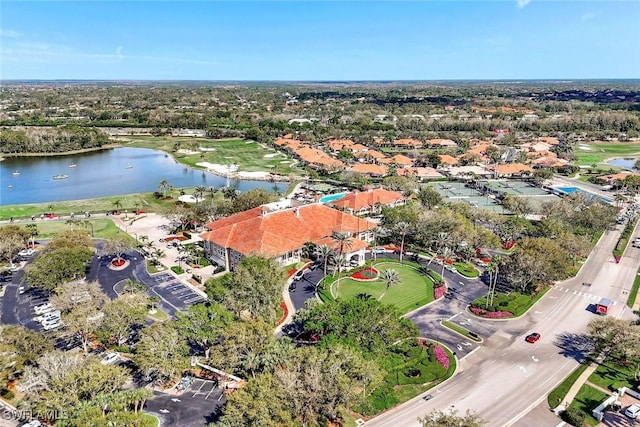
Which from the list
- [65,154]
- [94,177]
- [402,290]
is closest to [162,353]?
[402,290]

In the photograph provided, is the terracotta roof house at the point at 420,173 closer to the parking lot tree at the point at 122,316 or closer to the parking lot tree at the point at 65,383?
the parking lot tree at the point at 122,316

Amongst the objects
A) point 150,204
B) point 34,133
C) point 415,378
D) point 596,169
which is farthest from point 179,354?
point 34,133

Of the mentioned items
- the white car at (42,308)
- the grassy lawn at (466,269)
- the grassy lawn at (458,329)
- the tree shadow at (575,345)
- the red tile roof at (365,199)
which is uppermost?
the red tile roof at (365,199)

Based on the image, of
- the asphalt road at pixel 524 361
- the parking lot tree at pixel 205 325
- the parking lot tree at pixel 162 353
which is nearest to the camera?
the parking lot tree at pixel 162 353

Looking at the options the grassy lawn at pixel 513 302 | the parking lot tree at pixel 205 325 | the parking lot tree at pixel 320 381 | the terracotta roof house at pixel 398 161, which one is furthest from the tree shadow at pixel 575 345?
the terracotta roof house at pixel 398 161

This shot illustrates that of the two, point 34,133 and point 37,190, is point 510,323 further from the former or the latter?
point 34,133

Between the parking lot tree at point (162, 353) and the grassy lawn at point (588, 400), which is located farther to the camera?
the parking lot tree at point (162, 353)

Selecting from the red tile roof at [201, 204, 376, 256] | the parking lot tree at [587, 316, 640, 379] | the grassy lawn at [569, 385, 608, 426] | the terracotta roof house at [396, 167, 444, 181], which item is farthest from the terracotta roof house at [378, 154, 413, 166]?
the grassy lawn at [569, 385, 608, 426]
